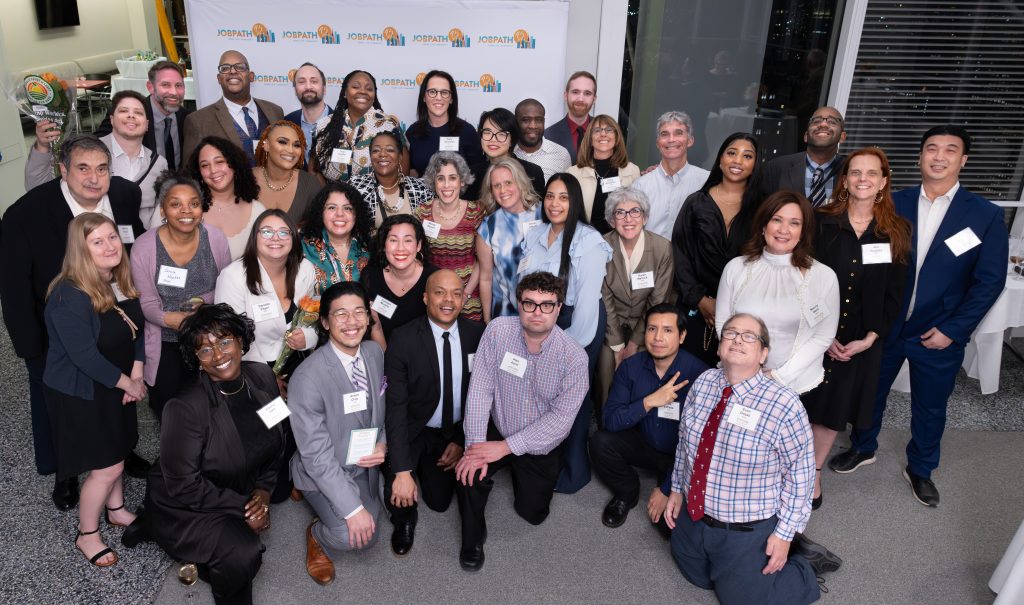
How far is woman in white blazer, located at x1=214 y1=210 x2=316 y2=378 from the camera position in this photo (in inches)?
119

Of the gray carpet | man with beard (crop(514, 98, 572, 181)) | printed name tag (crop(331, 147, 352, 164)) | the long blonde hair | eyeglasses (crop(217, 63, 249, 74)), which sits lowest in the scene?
the gray carpet

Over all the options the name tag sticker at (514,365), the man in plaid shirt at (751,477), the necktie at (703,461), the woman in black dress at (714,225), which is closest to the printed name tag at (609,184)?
the woman in black dress at (714,225)

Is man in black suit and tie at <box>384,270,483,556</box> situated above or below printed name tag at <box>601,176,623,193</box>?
below

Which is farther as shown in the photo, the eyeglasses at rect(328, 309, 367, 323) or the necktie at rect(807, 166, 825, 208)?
the necktie at rect(807, 166, 825, 208)

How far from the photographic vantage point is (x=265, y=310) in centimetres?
305

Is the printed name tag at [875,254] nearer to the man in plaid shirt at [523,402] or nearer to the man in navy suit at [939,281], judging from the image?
the man in navy suit at [939,281]

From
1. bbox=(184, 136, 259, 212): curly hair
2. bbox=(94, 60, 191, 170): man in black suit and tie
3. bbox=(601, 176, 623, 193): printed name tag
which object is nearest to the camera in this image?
bbox=(184, 136, 259, 212): curly hair

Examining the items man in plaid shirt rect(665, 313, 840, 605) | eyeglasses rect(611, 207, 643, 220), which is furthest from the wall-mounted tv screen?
man in plaid shirt rect(665, 313, 840, 605)

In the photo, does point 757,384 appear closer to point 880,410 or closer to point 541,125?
point 880,410

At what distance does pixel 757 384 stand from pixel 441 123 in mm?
2595

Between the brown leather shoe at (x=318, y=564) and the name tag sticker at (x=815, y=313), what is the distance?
2275 mm

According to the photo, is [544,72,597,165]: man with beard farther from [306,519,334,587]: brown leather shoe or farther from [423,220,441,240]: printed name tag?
[306,519,334,587]: brown leather shoe

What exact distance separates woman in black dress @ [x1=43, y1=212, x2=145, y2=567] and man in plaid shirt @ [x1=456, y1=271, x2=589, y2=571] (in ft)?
4.71

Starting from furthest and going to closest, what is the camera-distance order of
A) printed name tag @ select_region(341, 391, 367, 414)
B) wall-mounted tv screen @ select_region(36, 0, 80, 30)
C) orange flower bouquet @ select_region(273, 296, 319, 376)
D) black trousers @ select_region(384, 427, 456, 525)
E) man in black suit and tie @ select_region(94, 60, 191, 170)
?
wall-mounted tv screen @ select_region(36, 0, 80, 30) → man in black suit and tie @ select_region(94, 60, 191, 170) → black trousers @ select_region(384, 427, 456, 525) → orange flower bouquet @ select_region(273, 296, 319, 376) → printed name tag @ select_region(341, 391, 367, 414)
